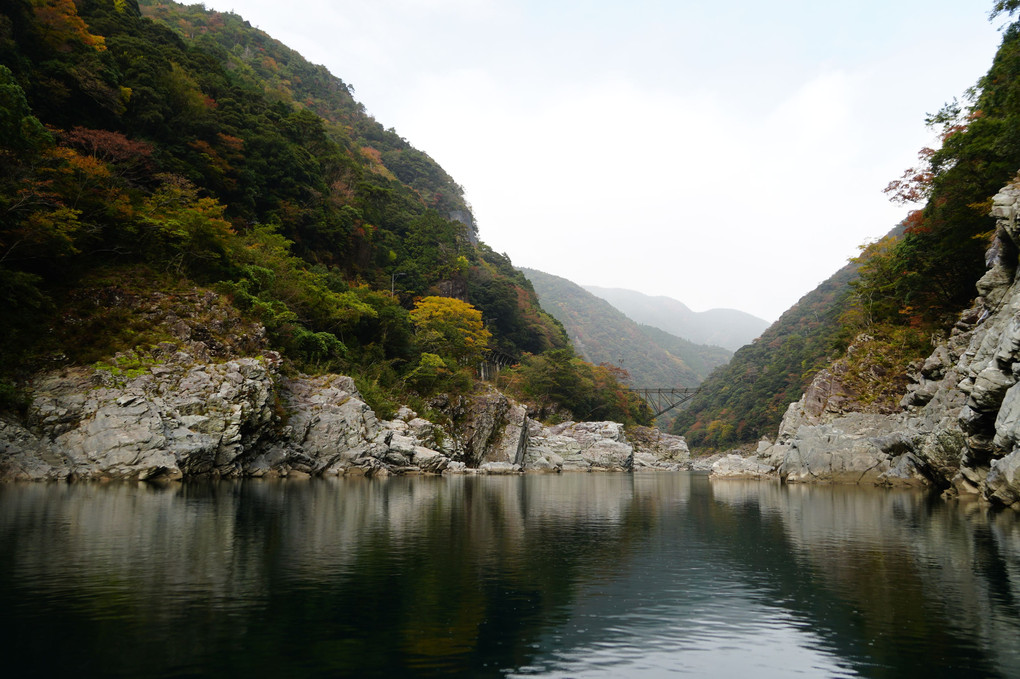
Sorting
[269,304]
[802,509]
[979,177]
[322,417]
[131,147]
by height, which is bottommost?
[802,509]

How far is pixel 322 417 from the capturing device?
33500 millimetres

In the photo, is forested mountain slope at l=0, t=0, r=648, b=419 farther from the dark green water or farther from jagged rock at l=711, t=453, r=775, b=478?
jagged rock at l=711, t=453, r=775, b=478

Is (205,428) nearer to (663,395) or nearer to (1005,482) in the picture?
(1005,482)

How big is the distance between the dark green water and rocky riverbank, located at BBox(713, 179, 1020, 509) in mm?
3767

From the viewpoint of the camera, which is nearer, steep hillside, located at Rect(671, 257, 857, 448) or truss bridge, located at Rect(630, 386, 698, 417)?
steep hillside, located at Rect(671, 257, 857, 448)

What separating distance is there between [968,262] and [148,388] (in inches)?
1602

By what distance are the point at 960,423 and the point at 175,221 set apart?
3442 centimetres

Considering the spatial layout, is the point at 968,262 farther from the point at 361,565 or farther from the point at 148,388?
the point at 148,388

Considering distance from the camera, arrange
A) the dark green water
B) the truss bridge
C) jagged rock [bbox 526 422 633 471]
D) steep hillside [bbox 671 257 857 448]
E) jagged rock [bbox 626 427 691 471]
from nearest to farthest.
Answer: the dark green water, jagged rock [bbox 526 422 633 471], jagged rock [bbox 626 427 691 471], steep hillside [bbox 671 257 857 448], the truss bridge

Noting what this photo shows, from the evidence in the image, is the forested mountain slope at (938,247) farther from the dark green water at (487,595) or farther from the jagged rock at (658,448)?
the jagged rock at (658,448)

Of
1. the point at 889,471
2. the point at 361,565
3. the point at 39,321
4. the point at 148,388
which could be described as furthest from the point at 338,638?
the point at 889,471

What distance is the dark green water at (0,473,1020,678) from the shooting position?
6.20m

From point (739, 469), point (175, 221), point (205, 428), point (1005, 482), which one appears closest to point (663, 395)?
point (739, 469)

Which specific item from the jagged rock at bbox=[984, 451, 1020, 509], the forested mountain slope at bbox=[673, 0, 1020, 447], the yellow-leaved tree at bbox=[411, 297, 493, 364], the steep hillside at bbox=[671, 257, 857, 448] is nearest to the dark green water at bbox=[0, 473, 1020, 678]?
the jagged rock at bbox=[984, 451, 1020, 509]
